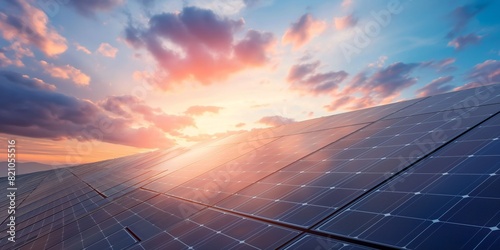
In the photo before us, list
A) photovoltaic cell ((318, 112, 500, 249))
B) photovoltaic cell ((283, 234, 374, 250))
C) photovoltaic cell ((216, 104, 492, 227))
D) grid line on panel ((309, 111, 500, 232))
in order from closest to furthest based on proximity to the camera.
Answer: photovoltaic cell ((318, 112, 500, 249)) → photovoltaic cell ((283, 234, 374, 250)) → grid line on panel ((309, 111, 500, 232)) → photovoltaic cell ((216, 104, 492, 227))

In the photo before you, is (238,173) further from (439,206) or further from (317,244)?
(439,206)

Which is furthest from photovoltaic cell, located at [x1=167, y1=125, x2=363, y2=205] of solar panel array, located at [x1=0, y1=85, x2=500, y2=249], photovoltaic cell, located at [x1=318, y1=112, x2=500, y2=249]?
photovoltaic cell, located at [x1=318, y1=112, x2=500, y2=249]

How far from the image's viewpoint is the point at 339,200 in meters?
7.73

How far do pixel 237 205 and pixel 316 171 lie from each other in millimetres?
3175

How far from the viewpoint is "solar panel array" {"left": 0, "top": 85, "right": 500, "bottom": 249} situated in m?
5.61

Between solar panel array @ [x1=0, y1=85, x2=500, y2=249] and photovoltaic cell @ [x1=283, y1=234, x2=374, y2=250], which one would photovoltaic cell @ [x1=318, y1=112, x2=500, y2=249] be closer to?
solar panel array @ [x1=0, y1=85, x2=500, y2=249]

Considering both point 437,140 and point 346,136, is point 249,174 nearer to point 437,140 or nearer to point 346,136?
point 346,136

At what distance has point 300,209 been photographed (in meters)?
7.99

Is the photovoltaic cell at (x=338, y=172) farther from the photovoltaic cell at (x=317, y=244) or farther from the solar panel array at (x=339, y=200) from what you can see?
the photovoltaic cell at (x=317, y=244)

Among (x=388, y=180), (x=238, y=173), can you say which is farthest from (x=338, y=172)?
(x=238, y=173)

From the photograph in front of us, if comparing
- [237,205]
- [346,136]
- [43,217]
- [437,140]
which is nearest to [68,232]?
[43,217]

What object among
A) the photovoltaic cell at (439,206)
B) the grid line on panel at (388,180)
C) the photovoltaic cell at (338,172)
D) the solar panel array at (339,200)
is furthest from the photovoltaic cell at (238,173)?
the photovoltaic cell at (439,206)

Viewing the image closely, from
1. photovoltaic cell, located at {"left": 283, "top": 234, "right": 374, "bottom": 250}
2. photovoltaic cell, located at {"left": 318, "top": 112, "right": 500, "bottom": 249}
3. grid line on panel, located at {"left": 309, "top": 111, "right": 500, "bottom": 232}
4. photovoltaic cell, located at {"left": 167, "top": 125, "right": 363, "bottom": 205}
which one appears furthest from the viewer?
photovoltaic cell, located at {"left": 167, "top": 125, "right": 363, "bottom": 205}

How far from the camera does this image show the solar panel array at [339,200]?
5.61 m
